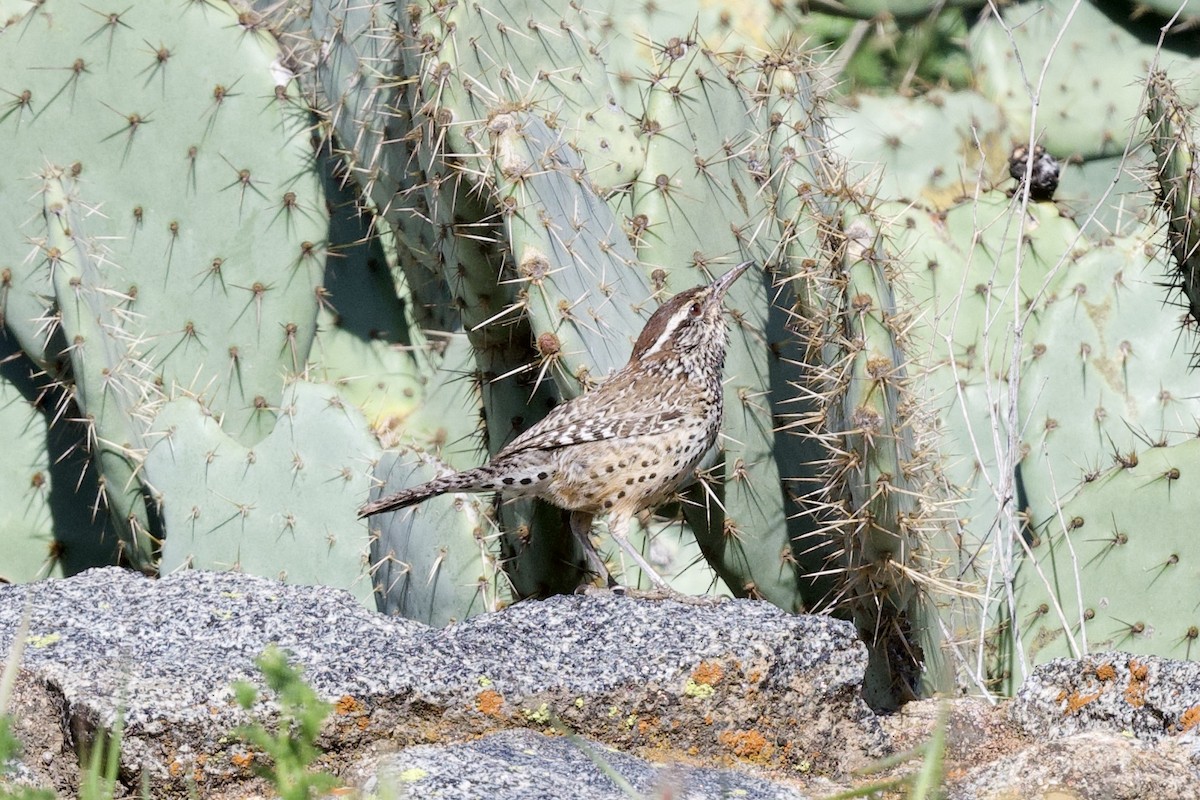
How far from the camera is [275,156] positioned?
5102 mm

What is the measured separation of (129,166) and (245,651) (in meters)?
2.82

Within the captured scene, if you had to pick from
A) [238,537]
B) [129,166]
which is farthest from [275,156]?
[238,537]

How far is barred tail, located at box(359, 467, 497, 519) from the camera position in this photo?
3.63m

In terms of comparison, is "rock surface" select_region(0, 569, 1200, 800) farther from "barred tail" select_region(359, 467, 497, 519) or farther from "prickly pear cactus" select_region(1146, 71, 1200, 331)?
"prickly pear cactus" select_region(1146, 71, 1200, 331)

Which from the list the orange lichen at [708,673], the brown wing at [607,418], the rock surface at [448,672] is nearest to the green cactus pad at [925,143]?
the brown wing at [607,418]

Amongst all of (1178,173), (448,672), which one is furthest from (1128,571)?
(448,672)

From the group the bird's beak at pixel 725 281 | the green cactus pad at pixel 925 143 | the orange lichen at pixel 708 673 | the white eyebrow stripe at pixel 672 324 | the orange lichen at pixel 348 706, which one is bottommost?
the orange lichen at pixel 708 673

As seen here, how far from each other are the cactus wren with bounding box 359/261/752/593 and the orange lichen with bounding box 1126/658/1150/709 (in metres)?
1.17

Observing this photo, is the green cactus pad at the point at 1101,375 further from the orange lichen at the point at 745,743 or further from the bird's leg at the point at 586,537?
the orange lichen at the point at 745,743

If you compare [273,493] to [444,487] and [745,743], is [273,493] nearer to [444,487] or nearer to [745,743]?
[444,487]

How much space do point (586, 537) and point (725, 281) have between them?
78cm

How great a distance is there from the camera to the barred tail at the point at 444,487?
3633 mm

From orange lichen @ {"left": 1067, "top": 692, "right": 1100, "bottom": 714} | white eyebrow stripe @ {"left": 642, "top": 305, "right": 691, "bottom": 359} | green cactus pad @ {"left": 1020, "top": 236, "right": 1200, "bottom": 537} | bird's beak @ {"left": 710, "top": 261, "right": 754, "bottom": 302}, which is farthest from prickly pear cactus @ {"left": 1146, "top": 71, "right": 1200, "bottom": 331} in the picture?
orange lichen @ {"left": 1067, "top": 692, "right": 1100, "bottom": 714}

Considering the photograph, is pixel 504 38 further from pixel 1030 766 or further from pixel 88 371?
pixel 1030 766
